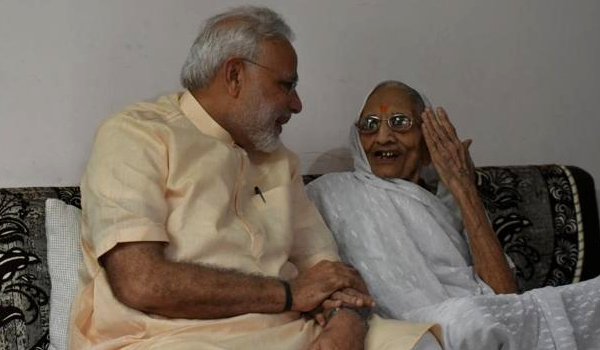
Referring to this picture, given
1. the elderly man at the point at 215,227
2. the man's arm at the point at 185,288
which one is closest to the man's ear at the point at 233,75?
the elderly man at the point at 215,227

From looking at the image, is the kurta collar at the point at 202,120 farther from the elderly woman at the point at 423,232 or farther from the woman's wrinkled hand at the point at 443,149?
the woman's wrinkled hand at the point at 443,149

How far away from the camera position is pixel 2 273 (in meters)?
2.05

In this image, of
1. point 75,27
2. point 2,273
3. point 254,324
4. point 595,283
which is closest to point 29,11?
point 75,27

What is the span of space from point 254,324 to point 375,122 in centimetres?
86

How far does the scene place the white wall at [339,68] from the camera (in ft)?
7.82

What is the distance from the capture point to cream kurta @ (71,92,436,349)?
5.86 feet

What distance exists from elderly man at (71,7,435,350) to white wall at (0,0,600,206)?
470 millimetres

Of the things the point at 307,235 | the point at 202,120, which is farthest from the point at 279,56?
the point at 307,235

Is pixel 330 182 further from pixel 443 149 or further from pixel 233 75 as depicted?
pixel 233 75

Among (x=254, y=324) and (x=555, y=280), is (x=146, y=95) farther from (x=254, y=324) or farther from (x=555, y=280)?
(x=555, y=280)

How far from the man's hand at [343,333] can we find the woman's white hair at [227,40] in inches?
24.2

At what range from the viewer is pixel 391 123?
250cm

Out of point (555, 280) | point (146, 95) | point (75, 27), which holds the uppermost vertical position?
point (75, 27)

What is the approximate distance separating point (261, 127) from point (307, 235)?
0.30m
